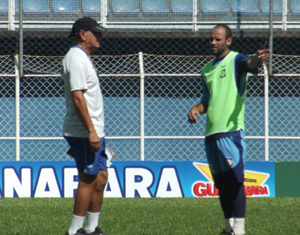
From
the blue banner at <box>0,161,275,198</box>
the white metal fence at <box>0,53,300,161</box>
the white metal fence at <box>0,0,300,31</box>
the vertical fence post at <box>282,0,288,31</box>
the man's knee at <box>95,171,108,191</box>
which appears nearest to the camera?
the man's knee at <box>95,171,108,191</box>

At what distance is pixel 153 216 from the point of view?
4570 mm

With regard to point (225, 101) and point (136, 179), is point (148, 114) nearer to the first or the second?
point (136, 179)

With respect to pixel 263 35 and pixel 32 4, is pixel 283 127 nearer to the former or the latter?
pixel 263 35

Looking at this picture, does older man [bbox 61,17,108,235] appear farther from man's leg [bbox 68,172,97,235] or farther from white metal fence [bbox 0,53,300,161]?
white metal fence [bbox 0,53,300,161]

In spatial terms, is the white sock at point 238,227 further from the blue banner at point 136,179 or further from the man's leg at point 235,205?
the blue banner at point 136,179

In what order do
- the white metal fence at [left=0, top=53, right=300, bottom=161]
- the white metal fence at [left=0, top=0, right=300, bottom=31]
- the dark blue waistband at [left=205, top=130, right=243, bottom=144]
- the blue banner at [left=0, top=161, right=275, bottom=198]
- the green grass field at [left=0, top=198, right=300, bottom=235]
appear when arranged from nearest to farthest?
the dark blue waistband at [left=205, top=130, right=243, bottom=144], the green grass field at [left=0, top=198, right=300, bottom=235], the blue banner at [left=0, top=161, right=275, bottom=198], the white metal fence at [left=0, top=53, right=300, bottom=161], the white metal fence at [left=0, top=0, right=300, bottom=31]

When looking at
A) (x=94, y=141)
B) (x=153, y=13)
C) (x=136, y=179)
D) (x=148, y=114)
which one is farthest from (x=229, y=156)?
(x=153, y=13)

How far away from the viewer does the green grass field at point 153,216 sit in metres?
3.76

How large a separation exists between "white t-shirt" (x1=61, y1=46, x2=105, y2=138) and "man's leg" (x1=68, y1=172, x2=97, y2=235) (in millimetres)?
345

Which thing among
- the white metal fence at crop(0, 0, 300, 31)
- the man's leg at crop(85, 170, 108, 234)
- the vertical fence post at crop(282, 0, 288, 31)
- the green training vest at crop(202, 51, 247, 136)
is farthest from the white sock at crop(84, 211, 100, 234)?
the vertical fence post at crop(282, 0, 288, 31)

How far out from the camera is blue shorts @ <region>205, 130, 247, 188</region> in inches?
125

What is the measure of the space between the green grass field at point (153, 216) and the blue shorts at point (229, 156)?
0.69 m

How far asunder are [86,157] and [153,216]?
1649mm

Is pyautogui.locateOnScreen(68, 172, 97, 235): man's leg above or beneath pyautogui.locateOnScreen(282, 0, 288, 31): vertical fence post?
beneath
